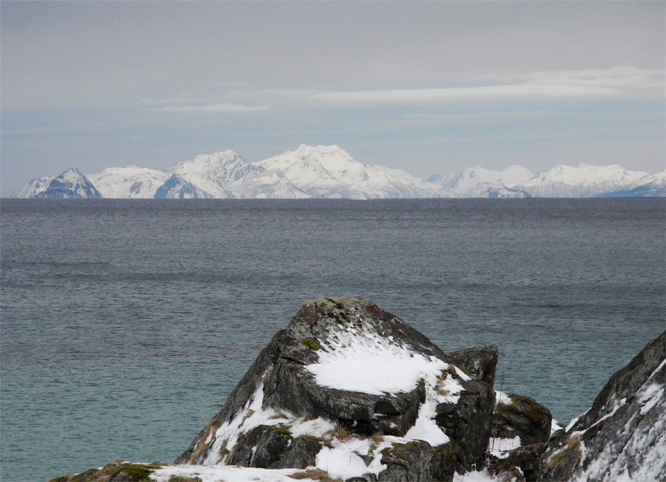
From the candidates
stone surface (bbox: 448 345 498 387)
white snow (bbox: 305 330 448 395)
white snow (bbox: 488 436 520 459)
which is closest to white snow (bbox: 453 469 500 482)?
white snow (bbox: 488 436 520 459)

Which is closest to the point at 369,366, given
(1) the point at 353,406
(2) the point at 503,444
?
(1) the point at 353,406

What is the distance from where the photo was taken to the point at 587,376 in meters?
36.3

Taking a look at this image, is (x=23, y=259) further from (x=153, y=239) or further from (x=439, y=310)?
(x=439, y=310)

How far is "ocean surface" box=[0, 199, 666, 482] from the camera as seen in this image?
30.0 meters

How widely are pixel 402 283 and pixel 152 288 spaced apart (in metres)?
28.7

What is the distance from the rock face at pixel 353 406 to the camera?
1159cm

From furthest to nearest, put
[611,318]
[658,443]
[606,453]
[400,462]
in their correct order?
1. [611,318]
2. [400,462]
3. [606,453]
4. [658,443]

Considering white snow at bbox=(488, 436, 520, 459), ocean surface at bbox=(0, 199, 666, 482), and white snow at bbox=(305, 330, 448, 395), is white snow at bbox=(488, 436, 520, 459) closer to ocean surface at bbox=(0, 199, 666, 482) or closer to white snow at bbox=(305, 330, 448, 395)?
white snow at bbox=(305, 330, 448, 395)

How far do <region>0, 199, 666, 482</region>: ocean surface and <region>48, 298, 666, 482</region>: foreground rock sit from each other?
10194mm

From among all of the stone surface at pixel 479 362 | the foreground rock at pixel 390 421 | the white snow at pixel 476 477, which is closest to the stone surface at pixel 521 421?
the foreground rock at pixel 390 421

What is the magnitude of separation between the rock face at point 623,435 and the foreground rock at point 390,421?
0.02 meters

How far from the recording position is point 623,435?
970 centimetres

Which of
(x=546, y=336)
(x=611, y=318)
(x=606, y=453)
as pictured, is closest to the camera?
(x=606, y=453)

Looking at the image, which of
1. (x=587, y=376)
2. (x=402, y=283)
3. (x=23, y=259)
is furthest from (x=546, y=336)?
(x=23, y=259)
